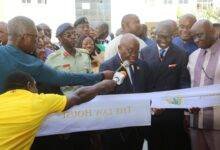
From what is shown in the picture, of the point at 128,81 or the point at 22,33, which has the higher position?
the point at 22,33

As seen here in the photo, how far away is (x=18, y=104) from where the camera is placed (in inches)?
147

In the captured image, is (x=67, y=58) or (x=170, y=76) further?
(x=67, y=58)

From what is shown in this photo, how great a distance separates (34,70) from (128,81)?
1229mm

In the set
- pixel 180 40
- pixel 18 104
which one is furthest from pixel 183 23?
pixel 18 104

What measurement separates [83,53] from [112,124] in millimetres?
1162

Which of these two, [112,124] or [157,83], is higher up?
[157,83]

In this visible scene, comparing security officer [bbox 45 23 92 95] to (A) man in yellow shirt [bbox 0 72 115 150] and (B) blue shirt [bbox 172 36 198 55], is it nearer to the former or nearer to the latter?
(B) blue shirt [bbox 172 36 198 55]

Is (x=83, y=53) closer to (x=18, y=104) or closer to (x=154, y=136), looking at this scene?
(x=154, y=136)

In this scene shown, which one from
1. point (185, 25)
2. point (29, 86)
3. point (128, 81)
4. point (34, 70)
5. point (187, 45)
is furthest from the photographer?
point (185, 25)

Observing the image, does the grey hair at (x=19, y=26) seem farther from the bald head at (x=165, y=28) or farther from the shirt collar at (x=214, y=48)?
the shirt collar at (x=214, y=48)

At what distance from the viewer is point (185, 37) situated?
659cm

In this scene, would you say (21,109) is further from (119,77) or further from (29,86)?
(119,77)

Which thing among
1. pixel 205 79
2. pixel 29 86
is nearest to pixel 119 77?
pixel 205 79

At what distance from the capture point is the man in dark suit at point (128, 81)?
5.37m
